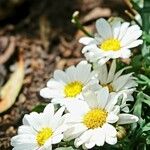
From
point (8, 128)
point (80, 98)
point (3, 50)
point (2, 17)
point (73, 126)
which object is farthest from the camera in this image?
point (2, 17)

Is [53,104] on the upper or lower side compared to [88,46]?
lower

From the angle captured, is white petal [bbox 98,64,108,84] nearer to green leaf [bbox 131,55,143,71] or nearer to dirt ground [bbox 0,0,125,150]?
green leaf [bbox 131,55,143,71]

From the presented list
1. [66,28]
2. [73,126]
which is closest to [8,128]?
[73,126]

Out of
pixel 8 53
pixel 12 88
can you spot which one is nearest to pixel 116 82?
pixel 12 88

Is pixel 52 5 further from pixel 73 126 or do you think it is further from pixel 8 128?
pixel 73 126

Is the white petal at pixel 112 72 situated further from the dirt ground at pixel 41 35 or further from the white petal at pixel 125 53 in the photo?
the dirt ground at pixel 41 35

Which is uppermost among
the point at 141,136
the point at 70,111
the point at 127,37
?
the point at 127,37

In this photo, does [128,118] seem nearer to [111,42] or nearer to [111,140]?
[111,140]
